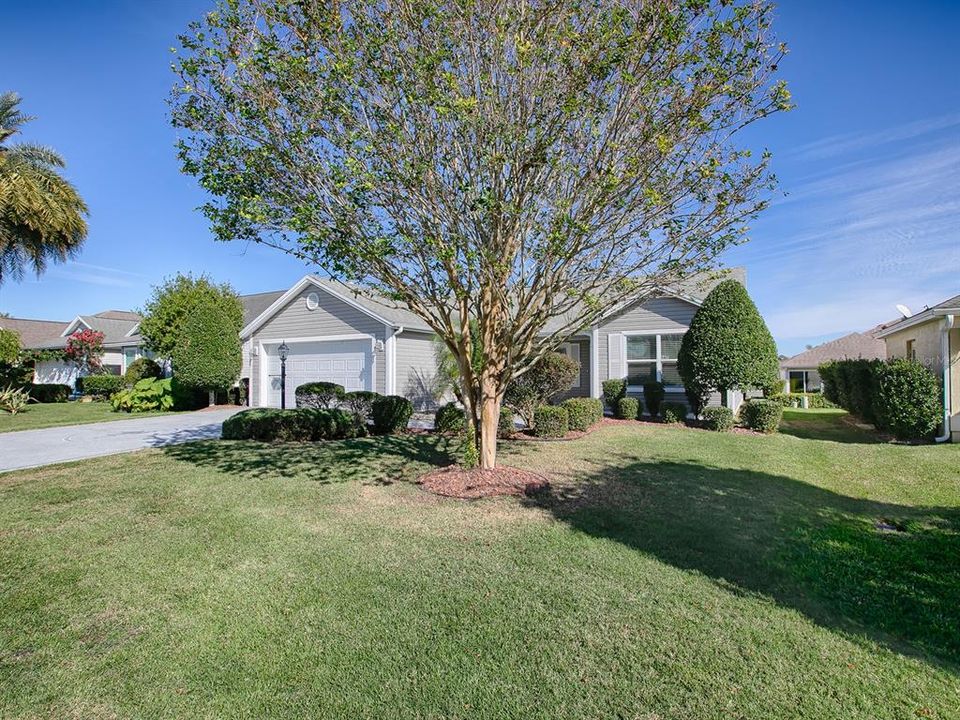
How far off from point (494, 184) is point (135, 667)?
19.0ft

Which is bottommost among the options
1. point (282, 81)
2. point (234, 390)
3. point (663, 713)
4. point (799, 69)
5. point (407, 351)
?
point (663, 713)

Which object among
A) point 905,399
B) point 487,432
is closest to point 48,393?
point 487,432

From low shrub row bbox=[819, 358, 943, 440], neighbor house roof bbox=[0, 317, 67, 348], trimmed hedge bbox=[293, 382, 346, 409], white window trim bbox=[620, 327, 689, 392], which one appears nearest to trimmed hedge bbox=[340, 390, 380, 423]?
trimmed hedge bbox=[293, 382, 346, 409]

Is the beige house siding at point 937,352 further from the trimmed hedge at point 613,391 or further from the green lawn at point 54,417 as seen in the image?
the green lawn at point 54,417

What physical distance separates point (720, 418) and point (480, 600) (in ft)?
34.6

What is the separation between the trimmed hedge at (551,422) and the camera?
37.5 feet

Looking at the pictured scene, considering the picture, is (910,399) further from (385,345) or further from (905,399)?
(385,345)

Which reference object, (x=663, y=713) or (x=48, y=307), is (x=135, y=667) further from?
(x=48, y=307)

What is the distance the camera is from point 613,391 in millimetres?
15047

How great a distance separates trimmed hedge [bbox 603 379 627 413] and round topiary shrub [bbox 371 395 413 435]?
6263 millimetres

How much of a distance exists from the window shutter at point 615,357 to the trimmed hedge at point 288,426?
332 inches

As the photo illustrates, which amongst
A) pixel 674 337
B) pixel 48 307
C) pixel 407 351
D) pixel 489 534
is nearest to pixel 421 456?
pixel 489 534

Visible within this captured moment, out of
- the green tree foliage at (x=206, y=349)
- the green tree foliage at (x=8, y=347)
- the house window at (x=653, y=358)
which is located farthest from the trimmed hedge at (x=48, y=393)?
the house window at (x=653, y=358)

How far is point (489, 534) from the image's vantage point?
17.0 ft
